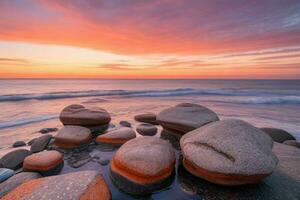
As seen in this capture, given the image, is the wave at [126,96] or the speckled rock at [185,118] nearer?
the speckled rock at [185,118]

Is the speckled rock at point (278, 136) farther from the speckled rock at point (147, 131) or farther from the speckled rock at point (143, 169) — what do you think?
the speckled rock at point (143, 169)

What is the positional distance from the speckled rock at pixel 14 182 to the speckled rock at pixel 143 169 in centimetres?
117

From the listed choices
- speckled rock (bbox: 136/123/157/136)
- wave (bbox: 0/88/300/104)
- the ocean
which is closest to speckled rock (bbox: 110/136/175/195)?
speckled rock (bbox: 136/123/157/136)

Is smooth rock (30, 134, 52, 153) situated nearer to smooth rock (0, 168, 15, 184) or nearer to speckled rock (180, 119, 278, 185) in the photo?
smooth rock (0, 168, 15, 184)

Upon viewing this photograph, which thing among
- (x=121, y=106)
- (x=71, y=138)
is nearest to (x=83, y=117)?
(x=71, y=138)

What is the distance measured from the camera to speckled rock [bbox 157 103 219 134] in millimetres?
4590

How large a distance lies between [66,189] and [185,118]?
3256 millimetres

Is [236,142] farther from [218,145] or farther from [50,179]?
[50,179]

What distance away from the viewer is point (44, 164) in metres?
3.13

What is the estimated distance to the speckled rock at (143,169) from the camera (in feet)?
8.55

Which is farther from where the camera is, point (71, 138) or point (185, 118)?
point (185, 118)

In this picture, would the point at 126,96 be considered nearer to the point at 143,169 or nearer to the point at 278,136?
the point at 278,136

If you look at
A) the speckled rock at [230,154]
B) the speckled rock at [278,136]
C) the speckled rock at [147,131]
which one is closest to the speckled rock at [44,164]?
the speckled rock at [230,154]

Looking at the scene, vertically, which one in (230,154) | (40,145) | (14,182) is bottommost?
(40,145)
